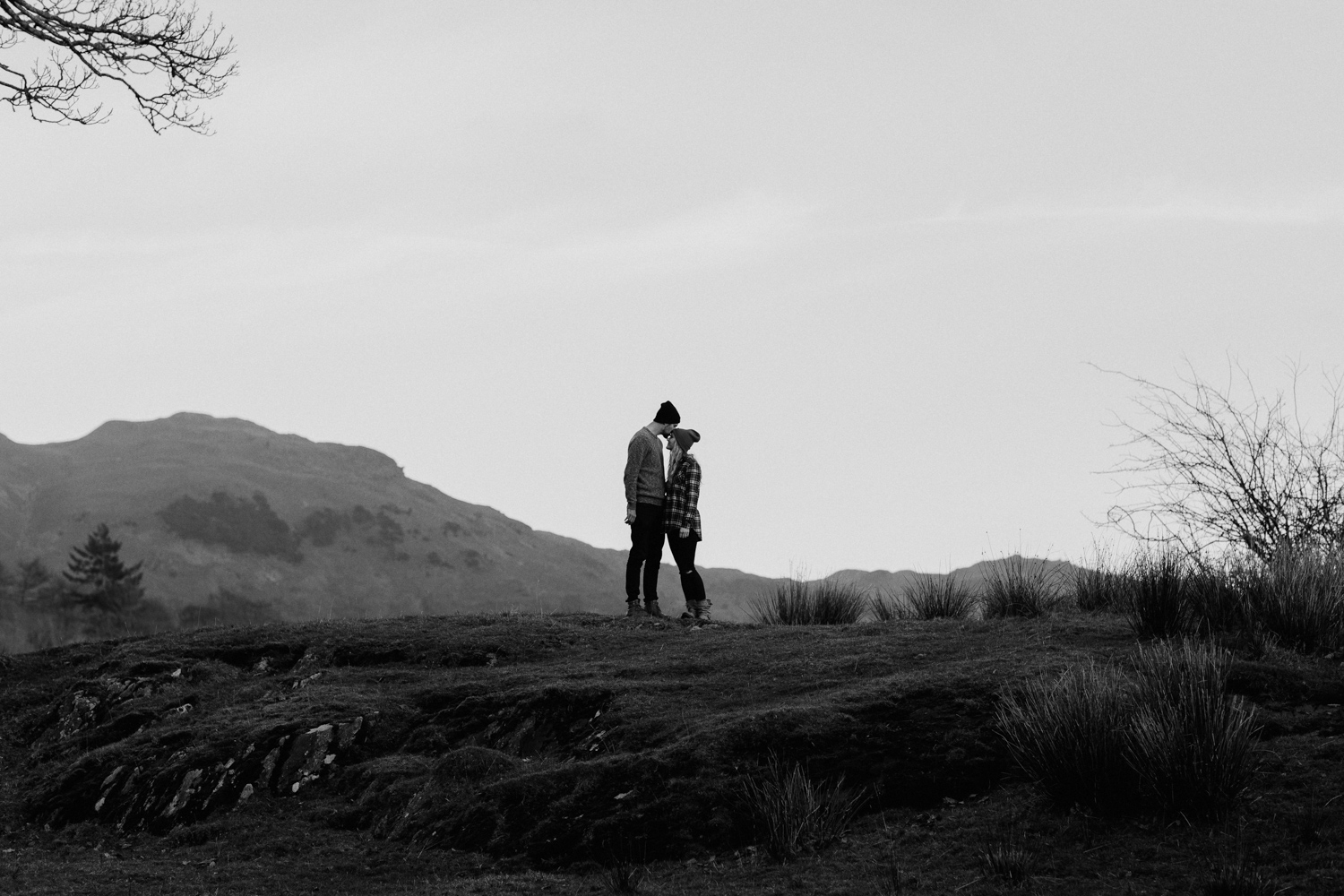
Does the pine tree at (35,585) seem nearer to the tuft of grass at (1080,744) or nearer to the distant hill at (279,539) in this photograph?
the distant hill at (279,539)

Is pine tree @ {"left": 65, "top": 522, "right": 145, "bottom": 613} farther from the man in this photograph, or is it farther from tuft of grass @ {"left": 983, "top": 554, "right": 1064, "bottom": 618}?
tuft of grass @ {"left": 983, "top": 554, "right": 1064, "bottom": 618}

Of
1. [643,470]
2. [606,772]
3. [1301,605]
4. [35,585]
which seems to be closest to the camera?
[606,772]

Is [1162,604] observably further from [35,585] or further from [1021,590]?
[35,585]

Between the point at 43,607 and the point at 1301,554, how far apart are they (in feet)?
364

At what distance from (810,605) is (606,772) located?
782 centimetres

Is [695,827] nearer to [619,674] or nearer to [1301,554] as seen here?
[619,674]

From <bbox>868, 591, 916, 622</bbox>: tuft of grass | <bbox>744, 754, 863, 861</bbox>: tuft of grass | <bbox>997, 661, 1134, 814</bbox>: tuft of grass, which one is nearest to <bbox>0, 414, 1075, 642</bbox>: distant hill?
<bbox>868, 591, 916, 622</bbox>: tuft of grass

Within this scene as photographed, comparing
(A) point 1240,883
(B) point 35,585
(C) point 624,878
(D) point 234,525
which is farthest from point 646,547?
(D) point 234,525

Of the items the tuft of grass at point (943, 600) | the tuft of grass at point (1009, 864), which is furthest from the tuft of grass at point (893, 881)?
the tuft of grass at point (943, 600)

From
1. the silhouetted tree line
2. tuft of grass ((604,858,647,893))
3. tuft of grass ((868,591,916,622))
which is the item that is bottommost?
tuft of grass ((604,858,647,893))

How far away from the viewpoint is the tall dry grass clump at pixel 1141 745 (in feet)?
22.1

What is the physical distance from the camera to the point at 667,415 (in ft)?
49.6

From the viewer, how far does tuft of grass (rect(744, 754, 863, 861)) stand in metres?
7.12

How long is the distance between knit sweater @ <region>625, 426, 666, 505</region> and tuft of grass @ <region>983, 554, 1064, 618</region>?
3.90 meters
